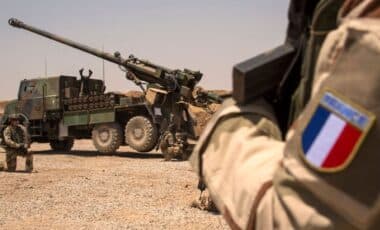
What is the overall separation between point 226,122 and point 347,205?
35 centimetres

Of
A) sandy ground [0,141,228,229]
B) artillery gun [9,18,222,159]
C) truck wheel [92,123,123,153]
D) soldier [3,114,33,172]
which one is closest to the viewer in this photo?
sandy ground [0,141,228,229]

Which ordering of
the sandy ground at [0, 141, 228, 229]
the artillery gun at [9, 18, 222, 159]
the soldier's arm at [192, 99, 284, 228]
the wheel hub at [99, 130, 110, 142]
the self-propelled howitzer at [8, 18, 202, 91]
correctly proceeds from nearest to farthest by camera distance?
the soldier's arm at [192, 99, 284, 228] < the sandy ground at [0, 141, 228, 229] < the artillery gun at [9, 18, 222, 159] < the self-propelled howitzer at [8, 18, 202, 91] < the wheel hub at [99, 130, 110, 142]

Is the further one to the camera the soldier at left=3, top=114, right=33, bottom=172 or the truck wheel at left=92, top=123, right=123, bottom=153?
the truck wheel at left=92, top=123, right=123, bottom=153

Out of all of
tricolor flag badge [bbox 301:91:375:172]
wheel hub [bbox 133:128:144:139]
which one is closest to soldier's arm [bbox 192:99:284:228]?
tricolor flag badge [bbox 301:91:375:172]

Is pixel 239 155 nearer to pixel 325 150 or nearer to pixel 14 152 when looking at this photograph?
pixel 325 150

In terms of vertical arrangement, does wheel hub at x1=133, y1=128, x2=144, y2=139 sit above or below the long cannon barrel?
below

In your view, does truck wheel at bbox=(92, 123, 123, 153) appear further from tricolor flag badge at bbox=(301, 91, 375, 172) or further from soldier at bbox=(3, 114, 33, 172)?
tricolor flag badge at bbox=(301, 91, 375, 172)

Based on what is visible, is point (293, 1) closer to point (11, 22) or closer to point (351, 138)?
point (351, 138)

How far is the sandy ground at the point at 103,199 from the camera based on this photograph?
5527mm

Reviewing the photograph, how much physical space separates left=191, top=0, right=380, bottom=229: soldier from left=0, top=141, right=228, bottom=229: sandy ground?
4.40 metres

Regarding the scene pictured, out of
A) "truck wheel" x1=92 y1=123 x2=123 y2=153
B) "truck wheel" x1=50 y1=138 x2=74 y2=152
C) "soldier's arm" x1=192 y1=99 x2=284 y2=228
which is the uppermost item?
"soldier's arm" x1=192 y1=99 x2=284 y2=228

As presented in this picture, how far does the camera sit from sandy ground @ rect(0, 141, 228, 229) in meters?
5.53

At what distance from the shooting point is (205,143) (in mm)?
1035

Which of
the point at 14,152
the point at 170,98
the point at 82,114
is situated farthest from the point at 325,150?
the point at 82,114
